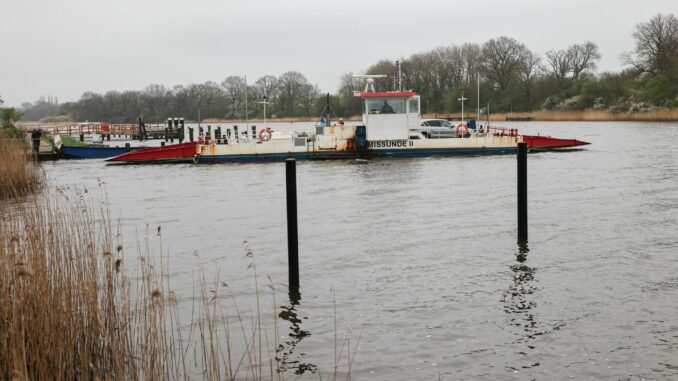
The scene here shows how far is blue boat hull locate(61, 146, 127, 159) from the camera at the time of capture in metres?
46.4

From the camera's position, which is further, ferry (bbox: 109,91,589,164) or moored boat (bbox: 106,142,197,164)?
moored boat (bbox: 106,142,197,164)

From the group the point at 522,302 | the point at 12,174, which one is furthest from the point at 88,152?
the point at 522,302

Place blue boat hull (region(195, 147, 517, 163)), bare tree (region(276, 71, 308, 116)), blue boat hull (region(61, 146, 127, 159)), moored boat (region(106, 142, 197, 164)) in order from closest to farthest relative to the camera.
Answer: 1. blue boat hull (region(195, 147, 517, 163))
2. moored boat (region(106, 142, 197, 164))
3. blue boat hull (region(61, 146, 127, 159))
4. bare tree (region(276, 71, 308, 116))

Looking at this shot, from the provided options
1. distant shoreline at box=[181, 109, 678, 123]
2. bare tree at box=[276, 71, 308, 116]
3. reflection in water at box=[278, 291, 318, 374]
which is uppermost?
bare tree at box=[276, 71, 308, 116]

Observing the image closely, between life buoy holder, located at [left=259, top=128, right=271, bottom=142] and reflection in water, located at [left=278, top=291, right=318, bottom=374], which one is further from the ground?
life buoy holder, located at [left=259, top=128, right=271, bottom=142]

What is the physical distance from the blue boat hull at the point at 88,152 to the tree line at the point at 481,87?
1360 inches

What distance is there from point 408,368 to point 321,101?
7678 cm

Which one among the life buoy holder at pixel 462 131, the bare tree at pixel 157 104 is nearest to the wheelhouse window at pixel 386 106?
the life buoy holder at pixel 462 131

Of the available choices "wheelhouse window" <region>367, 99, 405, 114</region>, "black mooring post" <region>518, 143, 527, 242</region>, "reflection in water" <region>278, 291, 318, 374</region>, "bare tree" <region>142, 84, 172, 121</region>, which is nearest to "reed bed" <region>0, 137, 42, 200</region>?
"reflection in water" <region>278, 291, 318, 374</region>

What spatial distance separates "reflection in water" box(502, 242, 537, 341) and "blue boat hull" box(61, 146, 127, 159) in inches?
1527

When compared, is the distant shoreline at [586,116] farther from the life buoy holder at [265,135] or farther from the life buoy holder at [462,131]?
the life buoy holder at [265,135]

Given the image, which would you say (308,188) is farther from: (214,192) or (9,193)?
(9,193)

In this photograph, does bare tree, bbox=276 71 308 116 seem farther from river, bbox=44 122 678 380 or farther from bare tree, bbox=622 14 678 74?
river, bbox=44 122 678 380

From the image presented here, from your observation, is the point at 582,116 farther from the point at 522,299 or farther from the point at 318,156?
the point at 522,299
